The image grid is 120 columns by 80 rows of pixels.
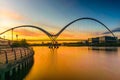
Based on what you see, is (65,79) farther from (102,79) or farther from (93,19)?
(93,19)

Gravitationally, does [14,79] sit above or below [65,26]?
below

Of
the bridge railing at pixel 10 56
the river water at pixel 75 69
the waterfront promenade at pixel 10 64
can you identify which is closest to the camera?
the waterfront promenade at pixel 10 64

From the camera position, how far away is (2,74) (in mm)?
17469

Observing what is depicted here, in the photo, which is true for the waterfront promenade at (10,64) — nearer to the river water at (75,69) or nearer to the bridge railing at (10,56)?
the bridge railing at (10,56)

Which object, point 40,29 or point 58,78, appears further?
point 40,29

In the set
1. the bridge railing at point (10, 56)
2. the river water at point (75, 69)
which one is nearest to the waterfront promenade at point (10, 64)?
the bridge railing at point (10, 56)

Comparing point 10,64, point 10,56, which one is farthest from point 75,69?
point 10,64

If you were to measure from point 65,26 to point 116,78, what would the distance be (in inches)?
4576

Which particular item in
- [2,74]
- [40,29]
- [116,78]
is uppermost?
[40,29]

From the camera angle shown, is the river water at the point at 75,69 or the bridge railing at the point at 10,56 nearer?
the bridge railing at the point at 10,56

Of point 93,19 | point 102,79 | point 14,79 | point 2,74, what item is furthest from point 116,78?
point 93,19

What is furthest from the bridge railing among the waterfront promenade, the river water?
the river water

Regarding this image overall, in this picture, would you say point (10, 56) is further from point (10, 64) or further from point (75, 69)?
point (75, 69)

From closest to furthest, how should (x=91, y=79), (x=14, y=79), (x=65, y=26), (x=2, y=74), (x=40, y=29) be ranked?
(x=2, y=74)
(x=14, y=79)
(x=91, y=79)
(x=65, y=26)
(x=40, y=29)
